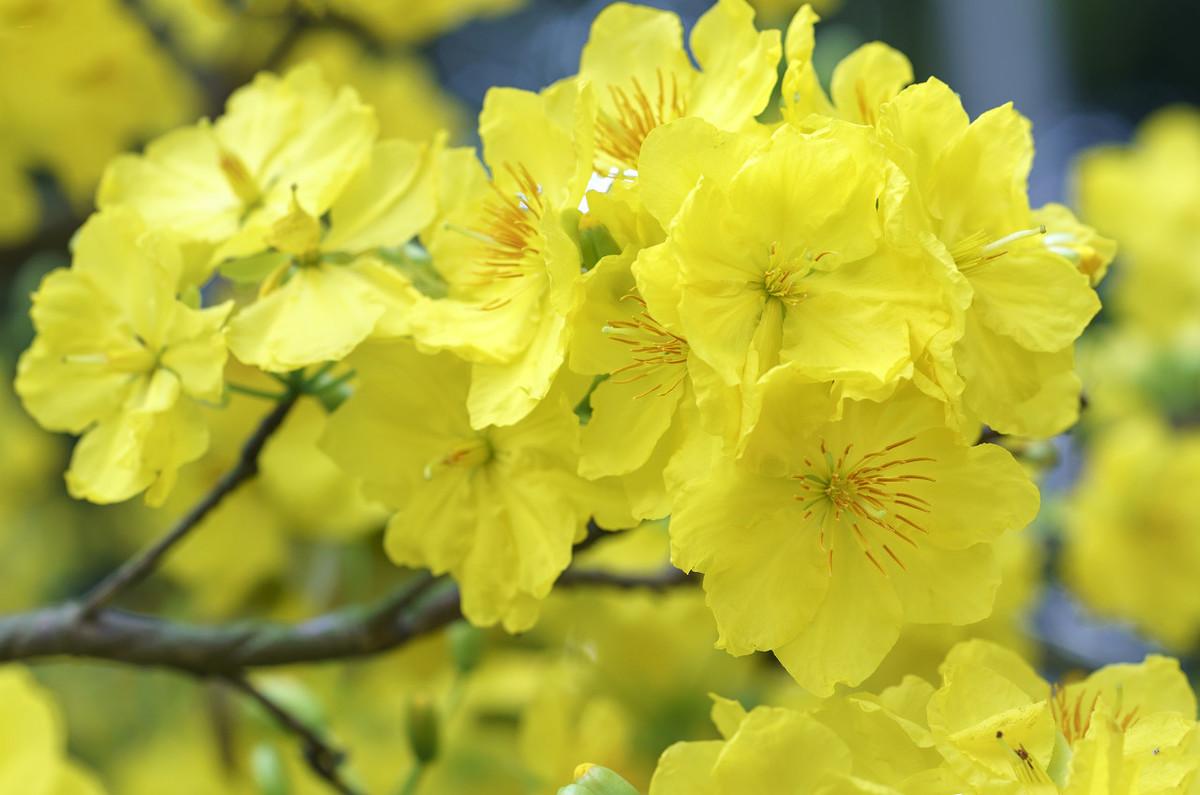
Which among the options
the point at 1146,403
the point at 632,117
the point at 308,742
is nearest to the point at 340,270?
the point at 632,117

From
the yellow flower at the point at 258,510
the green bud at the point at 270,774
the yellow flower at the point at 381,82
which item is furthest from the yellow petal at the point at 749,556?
the yellow flower at the point at 381,82

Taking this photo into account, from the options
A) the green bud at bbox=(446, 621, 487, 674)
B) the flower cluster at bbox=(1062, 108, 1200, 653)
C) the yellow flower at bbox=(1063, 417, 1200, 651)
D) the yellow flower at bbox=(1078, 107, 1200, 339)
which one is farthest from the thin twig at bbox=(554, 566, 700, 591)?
the yellow flower at bbox=(1078, 107, 1200, 339)

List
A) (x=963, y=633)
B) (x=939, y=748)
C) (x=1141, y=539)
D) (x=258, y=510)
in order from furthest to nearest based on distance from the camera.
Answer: (x=1141, y=539)
(x=258, y=510)
(x=963, y=633)
(x=939, y=748)

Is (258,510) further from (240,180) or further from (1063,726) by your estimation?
(1063,726)

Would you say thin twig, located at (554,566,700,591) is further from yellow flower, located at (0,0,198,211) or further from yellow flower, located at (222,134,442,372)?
yellow flower, located at (0,0,198,211)

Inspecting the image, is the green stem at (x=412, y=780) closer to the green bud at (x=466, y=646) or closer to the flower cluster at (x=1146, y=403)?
the green bud at (x=466, y=646)

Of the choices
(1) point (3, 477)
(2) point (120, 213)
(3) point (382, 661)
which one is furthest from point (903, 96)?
(1) point (3, 477)
